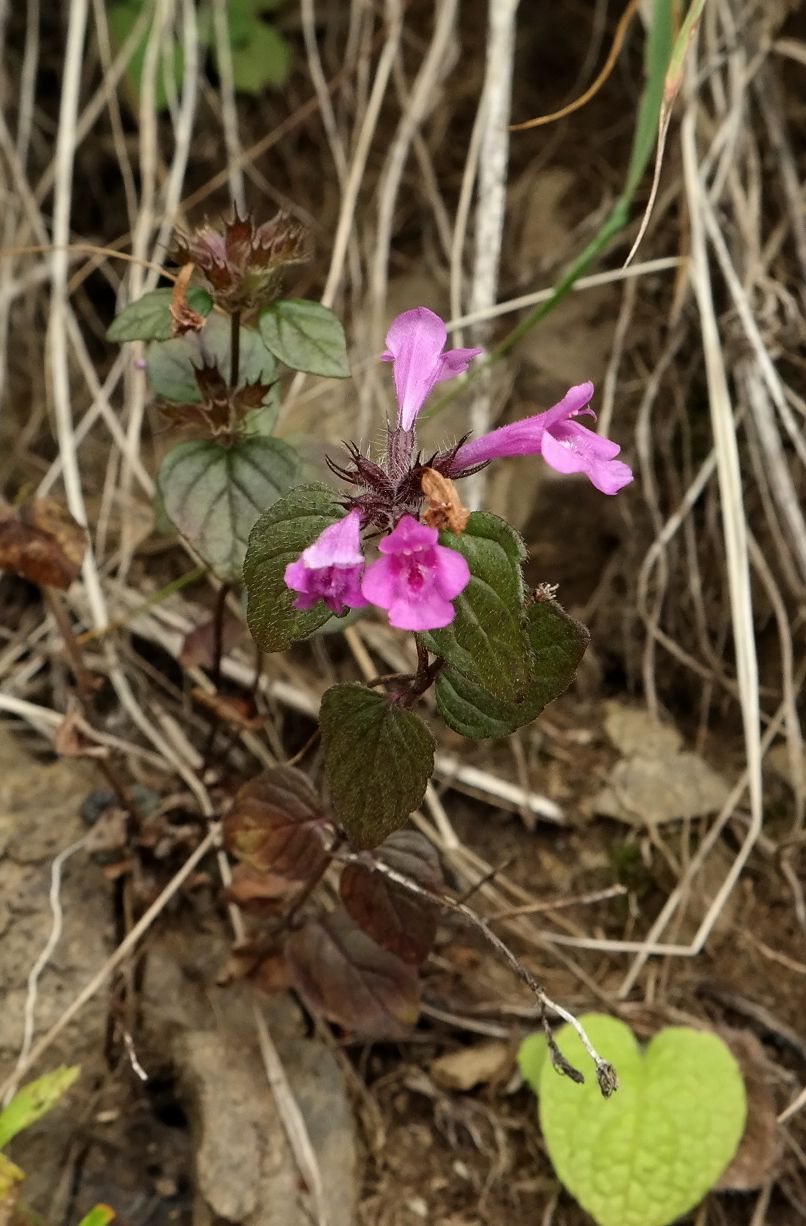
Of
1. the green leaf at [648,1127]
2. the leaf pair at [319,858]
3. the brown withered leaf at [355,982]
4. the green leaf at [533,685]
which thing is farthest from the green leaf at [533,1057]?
the green leaf at [533,685]

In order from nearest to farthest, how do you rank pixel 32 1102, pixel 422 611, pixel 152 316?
1. pixel 422 611
2. pixel 152 316
3. pixel 32 1102

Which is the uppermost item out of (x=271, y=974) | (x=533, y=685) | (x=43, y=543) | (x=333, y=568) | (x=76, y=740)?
(x=333, y=568)

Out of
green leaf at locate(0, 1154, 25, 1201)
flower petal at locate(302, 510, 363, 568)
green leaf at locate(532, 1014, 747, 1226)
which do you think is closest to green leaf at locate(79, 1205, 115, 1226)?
green leaf at locate(0, 1154, 25, 1201)

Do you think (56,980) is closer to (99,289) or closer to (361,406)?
(361,406)

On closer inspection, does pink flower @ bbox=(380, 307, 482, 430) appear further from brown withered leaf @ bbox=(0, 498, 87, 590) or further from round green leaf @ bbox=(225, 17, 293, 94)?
round green leaf @ bbox=(225, 17, 293, 94)

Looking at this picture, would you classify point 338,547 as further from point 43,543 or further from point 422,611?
point 43,543

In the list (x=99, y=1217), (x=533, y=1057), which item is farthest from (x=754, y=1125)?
(x=99, y=1217)

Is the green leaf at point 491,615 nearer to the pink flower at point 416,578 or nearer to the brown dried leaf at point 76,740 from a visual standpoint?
the pink flower at point 416,578
